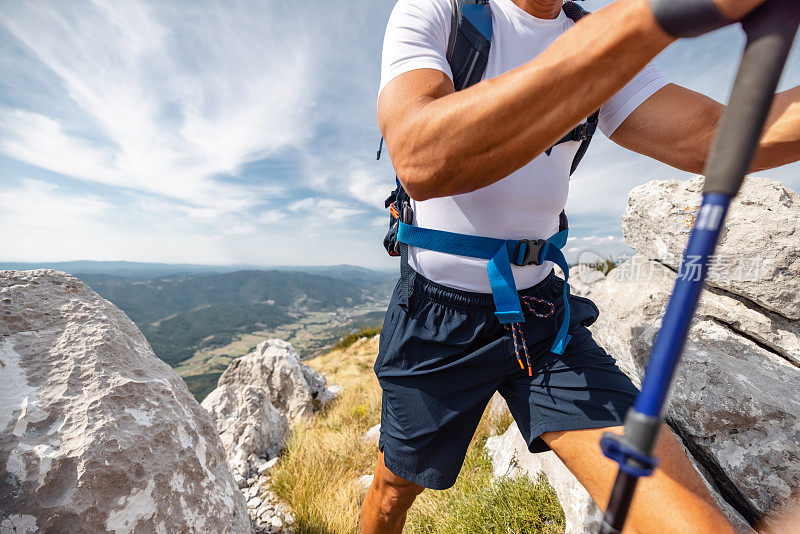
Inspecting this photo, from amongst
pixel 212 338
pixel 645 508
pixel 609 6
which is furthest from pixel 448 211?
pixel 212 338

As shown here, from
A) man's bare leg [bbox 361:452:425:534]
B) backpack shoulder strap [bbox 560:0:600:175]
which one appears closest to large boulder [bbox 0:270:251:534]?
man's bare leg [bbox 361:452:425:534]

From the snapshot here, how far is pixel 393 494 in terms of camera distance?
1.77 meters

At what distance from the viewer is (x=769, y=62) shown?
0.60 m

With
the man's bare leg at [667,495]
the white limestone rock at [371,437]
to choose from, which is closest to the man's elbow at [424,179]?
the man's bare leg at [667,495]

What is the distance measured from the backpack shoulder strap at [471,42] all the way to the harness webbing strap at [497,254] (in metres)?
0.67

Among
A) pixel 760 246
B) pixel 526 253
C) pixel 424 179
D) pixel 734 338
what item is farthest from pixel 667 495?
pixel 760 246

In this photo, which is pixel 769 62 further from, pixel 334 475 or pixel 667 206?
pixel 334 475

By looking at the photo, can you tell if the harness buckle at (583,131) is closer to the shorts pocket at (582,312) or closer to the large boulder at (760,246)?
the shorts pocket at (582,312)

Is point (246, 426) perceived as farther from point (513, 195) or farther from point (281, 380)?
point (513, 195)

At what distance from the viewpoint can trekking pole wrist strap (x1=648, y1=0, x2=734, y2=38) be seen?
0.60 meters

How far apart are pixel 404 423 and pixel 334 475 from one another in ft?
10.2

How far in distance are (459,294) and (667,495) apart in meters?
0.98

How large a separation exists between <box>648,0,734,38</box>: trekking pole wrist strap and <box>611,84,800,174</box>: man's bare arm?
0.90 meters

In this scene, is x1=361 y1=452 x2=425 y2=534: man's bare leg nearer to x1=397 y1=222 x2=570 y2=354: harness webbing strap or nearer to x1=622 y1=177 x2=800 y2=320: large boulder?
x1=397 y1=222 x2=570 y2=354: harness webbing strap
